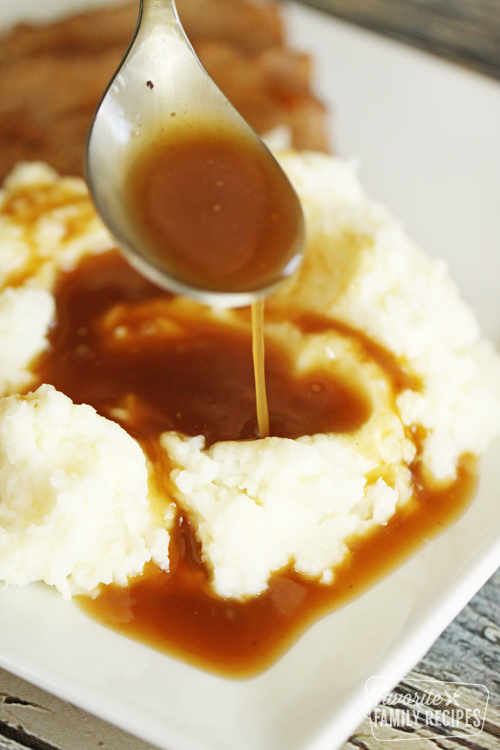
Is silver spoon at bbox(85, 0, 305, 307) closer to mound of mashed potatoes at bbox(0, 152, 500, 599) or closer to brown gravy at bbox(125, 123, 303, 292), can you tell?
brown gravy at bbox(125, 123, 303, 292)

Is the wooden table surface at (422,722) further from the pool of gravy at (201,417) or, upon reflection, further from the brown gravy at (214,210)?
the brown gravy at (214,210)

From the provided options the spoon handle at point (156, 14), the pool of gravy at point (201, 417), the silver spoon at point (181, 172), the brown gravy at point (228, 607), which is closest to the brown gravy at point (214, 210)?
the silver spoon at point (181, 172)

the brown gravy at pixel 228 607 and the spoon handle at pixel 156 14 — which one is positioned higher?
the spoon handle at pixel 156 14

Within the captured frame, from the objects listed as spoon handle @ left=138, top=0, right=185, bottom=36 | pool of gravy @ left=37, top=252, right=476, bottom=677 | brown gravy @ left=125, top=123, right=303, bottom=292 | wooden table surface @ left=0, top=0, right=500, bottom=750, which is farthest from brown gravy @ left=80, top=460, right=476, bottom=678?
spoon handle @ left=138, top=0, right=185, bottom=36

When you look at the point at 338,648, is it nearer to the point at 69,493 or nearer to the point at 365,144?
the point at 69,493

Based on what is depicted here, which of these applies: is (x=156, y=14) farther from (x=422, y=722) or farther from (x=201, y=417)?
(x=422, y=722)

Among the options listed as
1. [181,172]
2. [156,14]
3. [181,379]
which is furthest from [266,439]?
[156,14]

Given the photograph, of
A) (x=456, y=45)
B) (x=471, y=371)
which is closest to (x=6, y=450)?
(x=471, y=371)

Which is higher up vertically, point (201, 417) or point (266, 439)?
point (266, 439)
